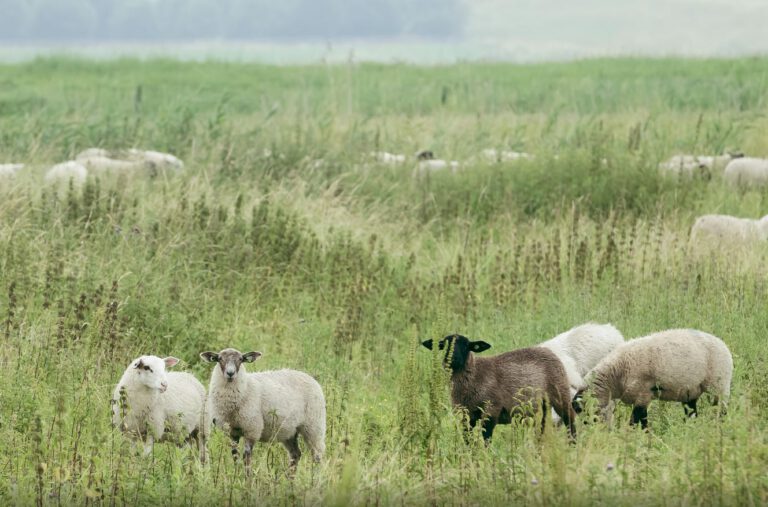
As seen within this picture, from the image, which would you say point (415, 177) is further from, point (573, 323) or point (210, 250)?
point (573, 323)

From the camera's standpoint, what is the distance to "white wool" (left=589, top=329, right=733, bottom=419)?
698cm

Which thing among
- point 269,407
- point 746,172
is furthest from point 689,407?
point 746,172

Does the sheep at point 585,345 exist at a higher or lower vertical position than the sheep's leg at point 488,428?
higher

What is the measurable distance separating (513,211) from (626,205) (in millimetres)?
1503

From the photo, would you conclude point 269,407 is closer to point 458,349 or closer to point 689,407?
point 458,349

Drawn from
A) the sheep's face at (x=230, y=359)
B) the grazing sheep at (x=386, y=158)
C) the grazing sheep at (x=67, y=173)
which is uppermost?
the grazing sheep at (x=386, y=158)

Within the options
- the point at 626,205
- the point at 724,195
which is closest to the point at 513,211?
the point at 626,205

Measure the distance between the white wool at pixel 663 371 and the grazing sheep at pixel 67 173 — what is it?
7909 millimetres

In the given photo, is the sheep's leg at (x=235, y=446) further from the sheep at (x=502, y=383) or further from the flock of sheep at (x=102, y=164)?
the flock of sheep at (x=102, y=164)

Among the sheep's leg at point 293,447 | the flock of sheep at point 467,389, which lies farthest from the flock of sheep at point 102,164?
the sheep's leg at point 293,447

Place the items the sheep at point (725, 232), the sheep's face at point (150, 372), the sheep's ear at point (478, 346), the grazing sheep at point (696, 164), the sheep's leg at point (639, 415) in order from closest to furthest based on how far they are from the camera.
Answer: the sheep's ear at point (478, 346) < the sheep's face at point (150, 372) < the sheep's leg at point (639, 415) < the sheep at point (725, 232) < the grazing sheep at point (696, 164)

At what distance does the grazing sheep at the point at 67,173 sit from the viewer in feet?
43.6

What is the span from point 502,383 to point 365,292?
3.54 m

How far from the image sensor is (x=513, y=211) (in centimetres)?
1408
